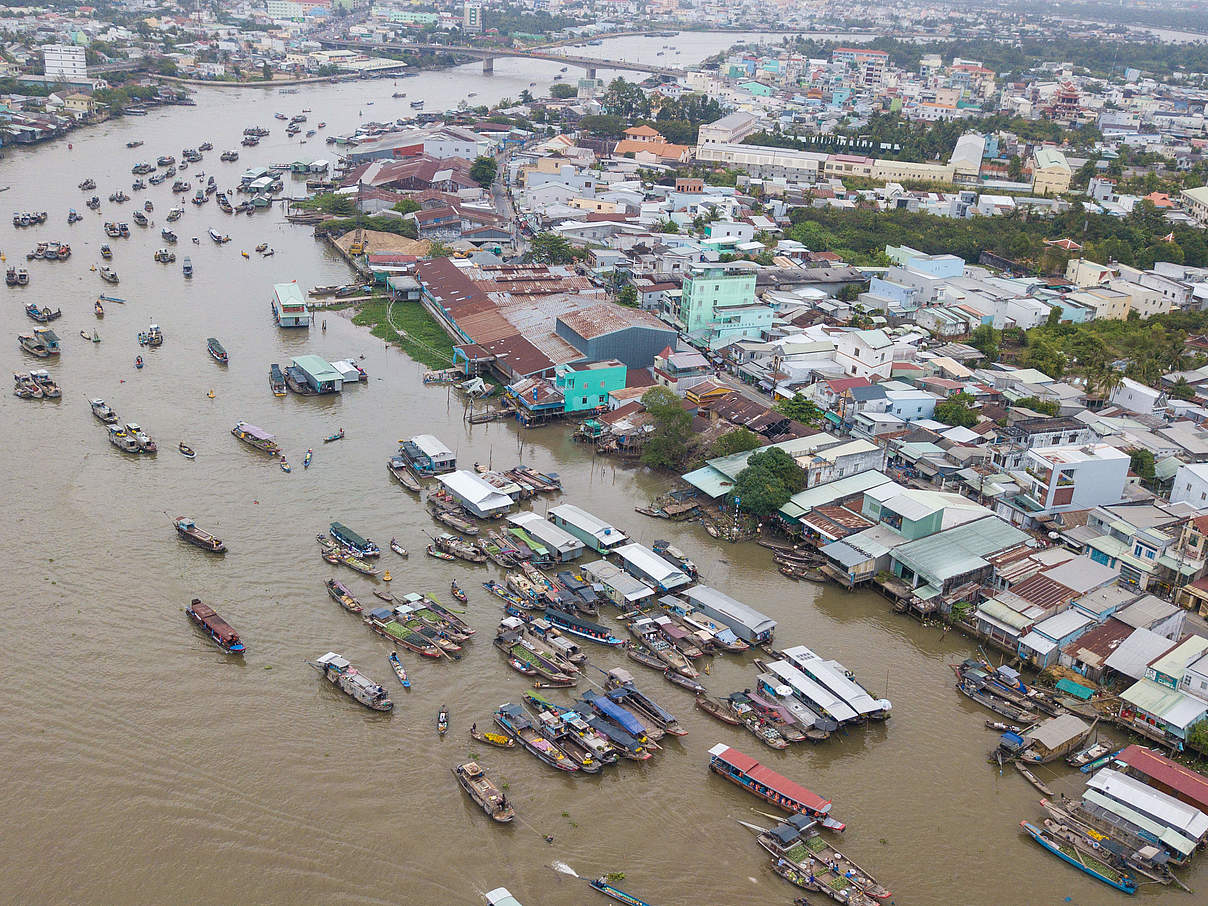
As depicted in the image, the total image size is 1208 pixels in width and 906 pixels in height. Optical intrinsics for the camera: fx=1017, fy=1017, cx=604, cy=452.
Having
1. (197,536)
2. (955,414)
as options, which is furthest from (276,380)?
(955,414)

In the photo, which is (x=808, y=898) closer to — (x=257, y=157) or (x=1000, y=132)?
(x=257, y=157)

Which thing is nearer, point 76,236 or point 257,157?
point 76,236

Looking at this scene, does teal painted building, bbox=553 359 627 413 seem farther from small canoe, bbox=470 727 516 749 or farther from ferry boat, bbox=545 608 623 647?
small canoe, bbox=470 727 516 749

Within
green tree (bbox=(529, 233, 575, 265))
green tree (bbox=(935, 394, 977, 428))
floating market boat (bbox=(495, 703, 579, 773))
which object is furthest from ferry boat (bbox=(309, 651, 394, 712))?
green tree (bbox=(529, 233, 575, 265))

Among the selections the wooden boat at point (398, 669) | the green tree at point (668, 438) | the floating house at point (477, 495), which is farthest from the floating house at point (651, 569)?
the wooden boat at point (398, 669)

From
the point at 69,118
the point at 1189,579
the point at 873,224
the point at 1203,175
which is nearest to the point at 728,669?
the point at 1189,579
